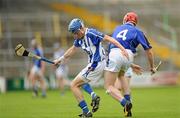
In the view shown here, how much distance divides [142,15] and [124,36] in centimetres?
2777

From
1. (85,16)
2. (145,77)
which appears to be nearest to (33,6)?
(85,16)

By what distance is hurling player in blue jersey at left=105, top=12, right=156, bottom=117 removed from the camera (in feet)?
47.6

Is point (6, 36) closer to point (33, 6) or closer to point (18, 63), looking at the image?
point (18, 63)

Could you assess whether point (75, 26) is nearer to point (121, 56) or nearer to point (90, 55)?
point (90, 55)

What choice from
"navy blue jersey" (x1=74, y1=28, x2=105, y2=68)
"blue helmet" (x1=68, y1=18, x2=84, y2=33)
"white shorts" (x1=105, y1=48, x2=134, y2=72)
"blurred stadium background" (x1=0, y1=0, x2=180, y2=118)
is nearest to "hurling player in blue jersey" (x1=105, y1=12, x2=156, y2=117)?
"white shorts" (x1=105, y1=48, x2=134, y2=72)

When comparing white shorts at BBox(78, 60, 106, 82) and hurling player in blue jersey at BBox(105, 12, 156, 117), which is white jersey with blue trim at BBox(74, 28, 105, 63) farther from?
hurling player in blue jersey at BBox(105, 12, 156, 117)

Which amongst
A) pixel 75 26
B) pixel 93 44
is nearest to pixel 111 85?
pixel 93 44

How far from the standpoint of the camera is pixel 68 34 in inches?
1502

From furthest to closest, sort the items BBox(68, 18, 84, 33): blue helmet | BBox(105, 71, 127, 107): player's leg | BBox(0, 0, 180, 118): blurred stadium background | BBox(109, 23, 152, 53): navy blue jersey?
1. BBox(0, 0, 180, 118): blurred stadium background
2. BBox(109, 23, 152, 53): navy blue jersey
3. BBox(105, 71, 127, 107): player's leg
4. BBox(68, 18, 84, 33): blue helmet

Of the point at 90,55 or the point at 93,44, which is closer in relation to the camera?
the point at 93,44

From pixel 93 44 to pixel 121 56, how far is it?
2.20ft

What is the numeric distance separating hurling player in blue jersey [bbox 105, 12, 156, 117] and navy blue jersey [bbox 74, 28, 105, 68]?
262 millimetres

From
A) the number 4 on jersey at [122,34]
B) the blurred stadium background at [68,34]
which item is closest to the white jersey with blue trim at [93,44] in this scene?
the number 4 on jersey at [122,34]

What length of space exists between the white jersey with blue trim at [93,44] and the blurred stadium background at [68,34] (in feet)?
57.7
